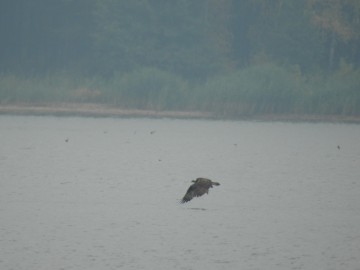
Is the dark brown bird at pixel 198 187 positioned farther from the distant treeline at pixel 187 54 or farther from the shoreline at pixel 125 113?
the shoreline at pixel 125 113

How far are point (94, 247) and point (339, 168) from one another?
22.8 meters

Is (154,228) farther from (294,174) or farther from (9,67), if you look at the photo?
(9,67)

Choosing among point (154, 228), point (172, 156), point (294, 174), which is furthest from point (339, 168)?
point (154, 228)

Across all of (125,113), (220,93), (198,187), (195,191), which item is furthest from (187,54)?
(198,187)

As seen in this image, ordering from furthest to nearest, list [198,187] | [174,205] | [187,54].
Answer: [187,54] < [174,205] < [198,187]

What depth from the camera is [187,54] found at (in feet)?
261

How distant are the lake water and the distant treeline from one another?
8.73 meters

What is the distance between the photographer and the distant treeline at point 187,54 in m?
68.5

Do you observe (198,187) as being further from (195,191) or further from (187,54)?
(187,54)

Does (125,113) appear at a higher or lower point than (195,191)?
higher

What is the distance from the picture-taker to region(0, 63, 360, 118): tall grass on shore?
222 ft

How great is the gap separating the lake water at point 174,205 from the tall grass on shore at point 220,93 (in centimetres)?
782

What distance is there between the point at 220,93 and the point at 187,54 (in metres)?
12.5

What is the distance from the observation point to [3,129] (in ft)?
212
